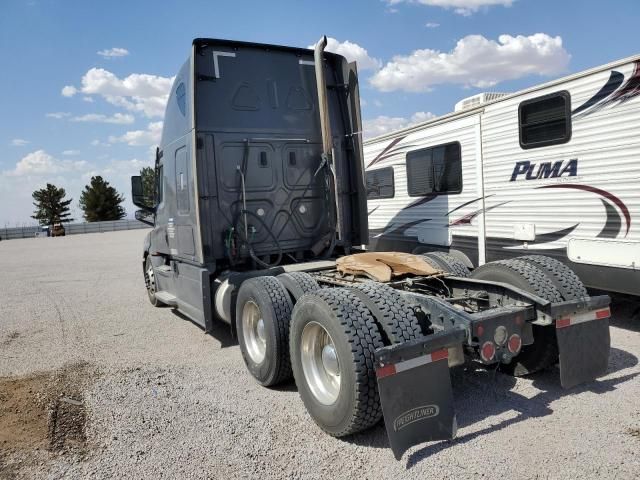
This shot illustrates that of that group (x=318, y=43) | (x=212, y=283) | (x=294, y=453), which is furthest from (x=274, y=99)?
(x=294, y=453)

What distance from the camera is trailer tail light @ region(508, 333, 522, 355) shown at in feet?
11.1

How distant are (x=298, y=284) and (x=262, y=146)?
2184mm

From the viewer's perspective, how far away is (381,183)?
29.9 ft

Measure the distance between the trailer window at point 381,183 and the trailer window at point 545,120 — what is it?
2.88 m

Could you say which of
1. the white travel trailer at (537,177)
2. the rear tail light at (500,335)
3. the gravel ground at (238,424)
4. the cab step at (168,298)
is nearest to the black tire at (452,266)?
the gravel ground at (238,424)

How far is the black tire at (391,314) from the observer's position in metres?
3.18

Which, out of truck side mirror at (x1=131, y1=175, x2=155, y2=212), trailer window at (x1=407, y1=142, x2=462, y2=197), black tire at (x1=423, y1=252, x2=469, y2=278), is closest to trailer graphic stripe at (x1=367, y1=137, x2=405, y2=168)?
trailer window at (x1=407, y1=142, x2=462, y2=197)

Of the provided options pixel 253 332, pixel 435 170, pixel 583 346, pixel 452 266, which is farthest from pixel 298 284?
pixel 435 170

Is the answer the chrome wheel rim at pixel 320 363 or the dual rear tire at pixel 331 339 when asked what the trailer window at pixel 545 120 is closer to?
the dual rear tire at pixel 331 339

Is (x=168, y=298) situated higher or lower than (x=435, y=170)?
lower

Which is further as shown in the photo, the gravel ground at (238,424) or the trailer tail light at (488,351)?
the trailer tail light at (488,351)

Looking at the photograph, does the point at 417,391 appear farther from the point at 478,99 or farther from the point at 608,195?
the point at 478,99

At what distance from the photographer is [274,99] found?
6055 mm

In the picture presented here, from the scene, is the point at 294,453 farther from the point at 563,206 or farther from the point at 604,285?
the point at 563,206
